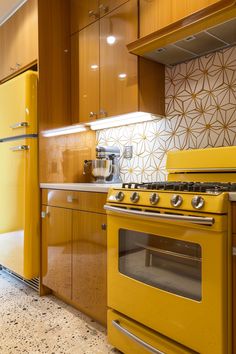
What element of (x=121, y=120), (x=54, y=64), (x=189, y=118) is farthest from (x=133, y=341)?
(x=54, y=64)

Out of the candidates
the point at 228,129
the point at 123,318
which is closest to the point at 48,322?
the point at 123,318

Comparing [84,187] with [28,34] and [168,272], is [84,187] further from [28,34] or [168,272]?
[28,34]

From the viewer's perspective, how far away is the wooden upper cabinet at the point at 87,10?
214 cm

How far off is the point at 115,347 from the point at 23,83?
1.97m

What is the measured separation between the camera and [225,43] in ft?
5.80

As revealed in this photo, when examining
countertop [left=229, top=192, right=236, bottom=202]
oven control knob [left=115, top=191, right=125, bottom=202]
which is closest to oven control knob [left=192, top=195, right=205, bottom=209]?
countertop [left=229, top=192, right=236, bottom=202]

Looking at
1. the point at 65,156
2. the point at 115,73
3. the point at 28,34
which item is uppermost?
the point at 28,34

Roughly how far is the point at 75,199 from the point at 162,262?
81cm

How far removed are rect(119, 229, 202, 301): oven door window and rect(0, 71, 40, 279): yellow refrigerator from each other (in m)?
1.05

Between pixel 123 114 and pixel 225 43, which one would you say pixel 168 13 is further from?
pixel 123 114

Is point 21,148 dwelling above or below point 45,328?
above

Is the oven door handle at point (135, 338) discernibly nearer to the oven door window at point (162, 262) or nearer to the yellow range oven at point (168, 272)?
the yellow range oven at point (168, 272)

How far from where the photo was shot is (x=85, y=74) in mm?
2363

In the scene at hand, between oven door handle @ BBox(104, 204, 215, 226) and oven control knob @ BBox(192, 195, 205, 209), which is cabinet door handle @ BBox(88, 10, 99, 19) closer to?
oven door handle @ BBox(104, 204, 215, 226)
